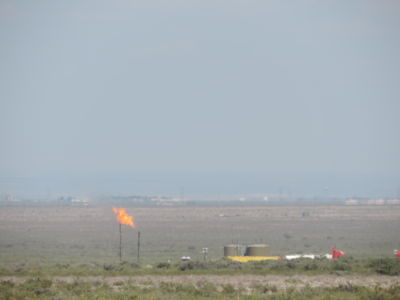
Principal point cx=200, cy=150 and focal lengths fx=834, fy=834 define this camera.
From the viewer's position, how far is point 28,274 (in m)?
32.2

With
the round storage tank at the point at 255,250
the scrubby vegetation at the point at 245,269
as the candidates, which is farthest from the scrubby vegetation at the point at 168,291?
the round storage tank at the point at 255,250

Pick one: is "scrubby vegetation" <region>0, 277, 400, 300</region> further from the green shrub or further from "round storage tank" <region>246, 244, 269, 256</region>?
"round storage tank" <region>246, 244, 269, 256</region>

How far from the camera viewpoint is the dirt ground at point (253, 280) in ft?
97.1

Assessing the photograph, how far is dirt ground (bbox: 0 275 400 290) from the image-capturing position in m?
29.6

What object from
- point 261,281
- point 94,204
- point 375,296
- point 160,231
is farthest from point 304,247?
point 94,204

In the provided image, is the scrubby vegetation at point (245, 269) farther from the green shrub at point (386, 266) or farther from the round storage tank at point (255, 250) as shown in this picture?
the round storage tank at point (255, 250)

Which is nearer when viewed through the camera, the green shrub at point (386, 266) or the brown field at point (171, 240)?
the green shrub at point (386, 266)

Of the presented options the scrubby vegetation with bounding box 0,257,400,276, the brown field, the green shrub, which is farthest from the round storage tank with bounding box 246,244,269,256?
the green shrub

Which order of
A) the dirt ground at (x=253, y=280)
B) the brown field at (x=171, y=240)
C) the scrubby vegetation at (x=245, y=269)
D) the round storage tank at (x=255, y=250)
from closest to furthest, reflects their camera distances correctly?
the dirt ground at (x=253, y=280) < the scrubby vegetation at (x=245, y=269) < the round storage tank at (x=255, y=250) < the brown field at (x=171, y=240)

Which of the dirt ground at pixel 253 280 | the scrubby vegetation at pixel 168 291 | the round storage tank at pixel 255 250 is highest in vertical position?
the round storage tank at pixel 255 250

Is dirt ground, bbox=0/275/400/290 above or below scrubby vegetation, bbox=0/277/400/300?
above

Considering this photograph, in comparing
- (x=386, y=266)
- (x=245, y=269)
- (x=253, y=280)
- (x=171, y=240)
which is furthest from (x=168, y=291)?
(x=171, y=240)

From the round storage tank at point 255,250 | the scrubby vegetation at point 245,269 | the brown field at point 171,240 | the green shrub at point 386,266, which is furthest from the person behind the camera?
the brown field at point 171,240

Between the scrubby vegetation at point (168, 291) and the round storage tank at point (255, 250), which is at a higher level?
the round storage tank at point (255, 250)
